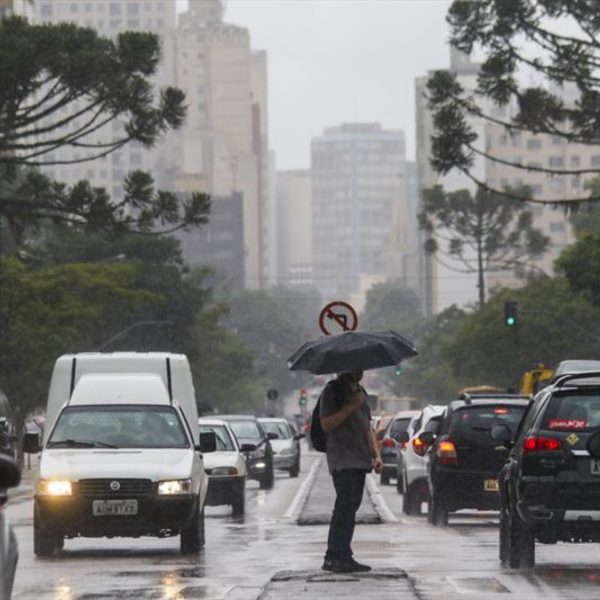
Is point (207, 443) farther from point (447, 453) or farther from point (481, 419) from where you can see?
point (481, 419)

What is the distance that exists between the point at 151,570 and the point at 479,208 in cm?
9763

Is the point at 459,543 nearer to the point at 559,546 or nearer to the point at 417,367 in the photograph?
the point at 559,546

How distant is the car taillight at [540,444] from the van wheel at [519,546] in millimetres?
1038

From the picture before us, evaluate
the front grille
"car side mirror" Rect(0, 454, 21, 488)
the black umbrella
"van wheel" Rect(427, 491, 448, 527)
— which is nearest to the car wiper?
the front grille

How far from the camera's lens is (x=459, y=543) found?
964 inches

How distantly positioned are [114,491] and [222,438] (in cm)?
1397

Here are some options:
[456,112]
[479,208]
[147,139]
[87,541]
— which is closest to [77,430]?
[87,541]

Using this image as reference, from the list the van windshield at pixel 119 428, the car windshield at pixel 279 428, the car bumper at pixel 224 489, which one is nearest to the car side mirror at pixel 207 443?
the van windshield at pixel 119 428

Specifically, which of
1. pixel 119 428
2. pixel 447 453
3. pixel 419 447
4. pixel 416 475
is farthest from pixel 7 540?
pixel 416 475

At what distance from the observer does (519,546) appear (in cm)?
1983

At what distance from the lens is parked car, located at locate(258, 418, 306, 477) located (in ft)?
190

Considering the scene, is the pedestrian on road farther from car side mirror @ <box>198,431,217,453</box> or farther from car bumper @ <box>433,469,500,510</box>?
car bumper @ <box>433,469,500,510</box>

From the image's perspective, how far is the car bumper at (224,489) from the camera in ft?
→ 110

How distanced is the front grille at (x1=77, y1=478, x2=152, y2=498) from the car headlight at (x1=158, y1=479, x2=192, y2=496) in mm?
149
